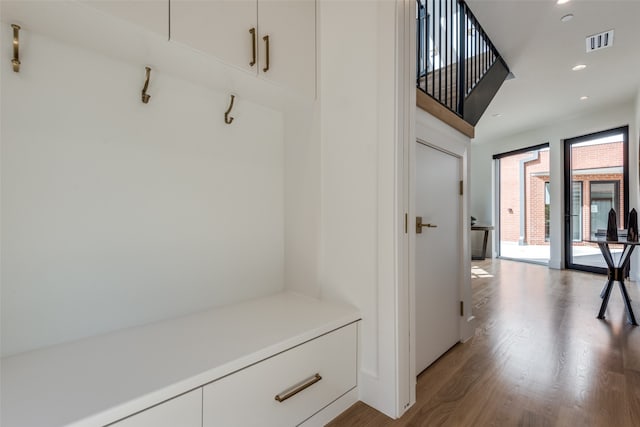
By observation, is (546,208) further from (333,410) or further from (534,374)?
(333,410)

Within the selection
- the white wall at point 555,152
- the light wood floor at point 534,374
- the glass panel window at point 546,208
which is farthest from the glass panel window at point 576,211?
the light wood floor at point 534,374

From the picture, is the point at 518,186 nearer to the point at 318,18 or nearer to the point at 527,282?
the point at 527,282

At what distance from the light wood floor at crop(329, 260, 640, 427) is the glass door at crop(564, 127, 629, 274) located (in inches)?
86.0

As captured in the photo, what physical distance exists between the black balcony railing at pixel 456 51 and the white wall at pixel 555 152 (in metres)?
2.62

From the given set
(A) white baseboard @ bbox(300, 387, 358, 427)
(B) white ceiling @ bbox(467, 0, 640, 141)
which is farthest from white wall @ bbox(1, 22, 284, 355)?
(B) white ceiling @ bbox(467, 0, 640, 141)

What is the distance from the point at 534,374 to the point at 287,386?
156 cm

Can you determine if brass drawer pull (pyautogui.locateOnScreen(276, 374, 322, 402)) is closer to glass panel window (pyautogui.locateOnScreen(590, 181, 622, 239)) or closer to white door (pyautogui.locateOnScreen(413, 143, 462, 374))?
white door (pyautogui.locateOnScreen(413, 143, 462, 374))

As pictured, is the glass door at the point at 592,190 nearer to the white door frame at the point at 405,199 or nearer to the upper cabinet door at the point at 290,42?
the white door frame at the point at 405,199

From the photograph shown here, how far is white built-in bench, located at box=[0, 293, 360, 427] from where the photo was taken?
833mm

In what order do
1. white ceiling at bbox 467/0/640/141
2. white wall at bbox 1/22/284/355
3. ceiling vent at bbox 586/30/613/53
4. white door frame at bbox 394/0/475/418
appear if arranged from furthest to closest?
1. ceiling vent at bbox 586/30/613/53
2. white ceiling at bbox 467/0/640/141
3. white door frame at bbox 394/0/475/418
4. white wall at bbox 1/22/284/355

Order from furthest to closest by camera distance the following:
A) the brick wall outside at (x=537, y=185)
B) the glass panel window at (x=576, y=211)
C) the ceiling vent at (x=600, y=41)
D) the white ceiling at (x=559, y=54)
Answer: the glass panel window at (x=576, y=211)
the brick wall outside at (x=537, y=185)
the ceiling vent at (x=600, y=41)
the white ceiling at (x=559, y=54)

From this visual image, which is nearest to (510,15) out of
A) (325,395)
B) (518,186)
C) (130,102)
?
(130,102)

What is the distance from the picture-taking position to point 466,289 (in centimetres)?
232

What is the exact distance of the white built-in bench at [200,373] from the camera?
2.73 ft
